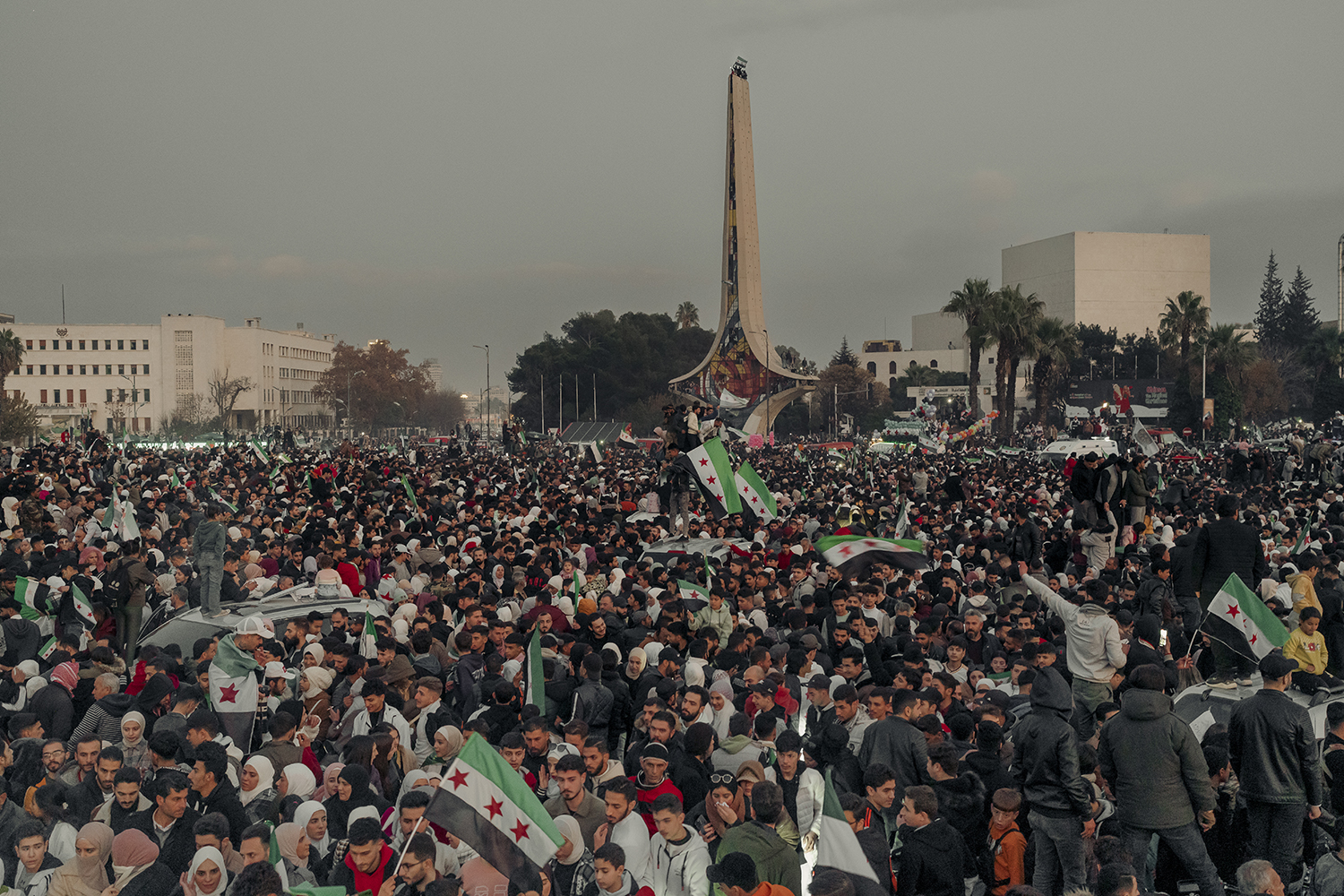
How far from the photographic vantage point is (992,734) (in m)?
6.65

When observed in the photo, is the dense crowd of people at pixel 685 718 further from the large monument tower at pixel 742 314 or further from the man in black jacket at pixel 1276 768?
the large monument tower at pixel 742 314

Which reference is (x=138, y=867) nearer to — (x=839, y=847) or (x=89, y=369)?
(x=839, y=847)

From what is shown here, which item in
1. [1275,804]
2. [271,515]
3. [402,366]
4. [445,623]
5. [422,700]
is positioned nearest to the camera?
[1275,804]

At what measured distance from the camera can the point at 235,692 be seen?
8930 mm

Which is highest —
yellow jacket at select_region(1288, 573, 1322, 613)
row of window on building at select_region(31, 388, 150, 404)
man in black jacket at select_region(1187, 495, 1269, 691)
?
row of window on building at select_region(31, 388, 150, 404)

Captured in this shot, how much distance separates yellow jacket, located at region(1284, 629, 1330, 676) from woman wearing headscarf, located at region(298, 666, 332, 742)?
727cm

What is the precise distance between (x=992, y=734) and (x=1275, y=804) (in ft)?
5.27

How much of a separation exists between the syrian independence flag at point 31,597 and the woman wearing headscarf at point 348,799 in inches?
284

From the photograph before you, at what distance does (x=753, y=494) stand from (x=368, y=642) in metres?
10.0

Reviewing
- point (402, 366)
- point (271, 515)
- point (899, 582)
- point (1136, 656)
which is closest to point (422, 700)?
point (1136, 656)

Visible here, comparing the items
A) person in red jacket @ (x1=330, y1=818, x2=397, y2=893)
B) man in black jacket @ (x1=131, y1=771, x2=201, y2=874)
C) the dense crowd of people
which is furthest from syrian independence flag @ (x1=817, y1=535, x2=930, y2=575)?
man in black jacket @ (x1=131, y1=771, x2=201, y2=874)

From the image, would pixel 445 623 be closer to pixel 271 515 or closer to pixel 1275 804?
pixel 1275 804

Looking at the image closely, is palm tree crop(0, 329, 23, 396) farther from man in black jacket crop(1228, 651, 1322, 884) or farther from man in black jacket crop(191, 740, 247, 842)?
man in black jacket crop(1228, 651, 1322, 884)

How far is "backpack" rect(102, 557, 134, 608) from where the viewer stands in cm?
1228
